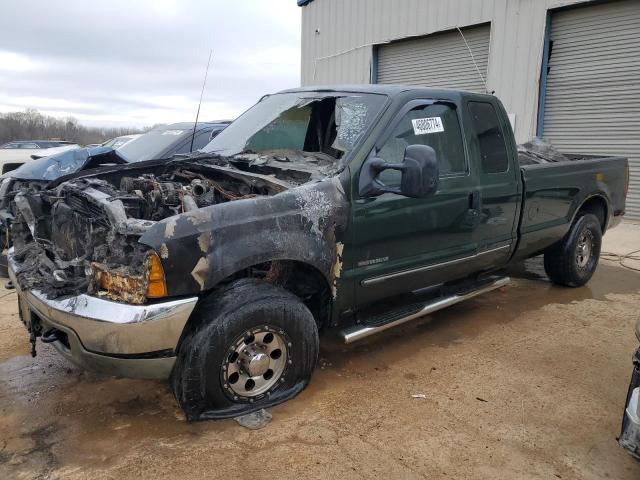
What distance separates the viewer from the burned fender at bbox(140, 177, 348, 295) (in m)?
2.65

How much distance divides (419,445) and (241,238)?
146cm

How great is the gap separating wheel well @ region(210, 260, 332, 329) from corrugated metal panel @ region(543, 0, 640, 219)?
7.74 m

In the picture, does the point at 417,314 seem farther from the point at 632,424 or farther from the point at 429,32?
the point at 429,32

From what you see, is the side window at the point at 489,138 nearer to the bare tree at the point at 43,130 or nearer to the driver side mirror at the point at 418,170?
the driver side mirror at the point at 418,170

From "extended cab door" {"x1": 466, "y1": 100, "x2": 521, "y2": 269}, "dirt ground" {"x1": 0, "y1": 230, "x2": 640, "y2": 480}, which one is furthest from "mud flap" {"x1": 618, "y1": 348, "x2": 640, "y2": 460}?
"extended cab door" {"x1": 466, "y1": 100, "x2": 521, "y2": 269}

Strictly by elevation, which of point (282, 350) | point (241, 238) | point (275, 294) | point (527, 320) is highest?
point (241, 238)

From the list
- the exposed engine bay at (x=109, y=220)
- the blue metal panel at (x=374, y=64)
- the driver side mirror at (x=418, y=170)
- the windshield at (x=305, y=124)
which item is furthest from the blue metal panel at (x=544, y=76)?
the exposed engine bay at (x=109, y=220)

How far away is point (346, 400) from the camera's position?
328cm

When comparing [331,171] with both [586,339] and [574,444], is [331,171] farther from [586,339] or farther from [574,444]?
[586,339]

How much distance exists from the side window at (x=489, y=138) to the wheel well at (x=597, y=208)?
5.41 ft

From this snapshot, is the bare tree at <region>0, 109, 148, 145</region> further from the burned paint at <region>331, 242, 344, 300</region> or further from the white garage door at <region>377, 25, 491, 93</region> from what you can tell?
the burned paint at <region>331, 242, 344, 300</region>

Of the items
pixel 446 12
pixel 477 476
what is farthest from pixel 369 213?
pixel 446 12

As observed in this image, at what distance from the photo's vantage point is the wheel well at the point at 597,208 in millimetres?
5543

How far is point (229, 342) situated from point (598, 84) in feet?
29.0
